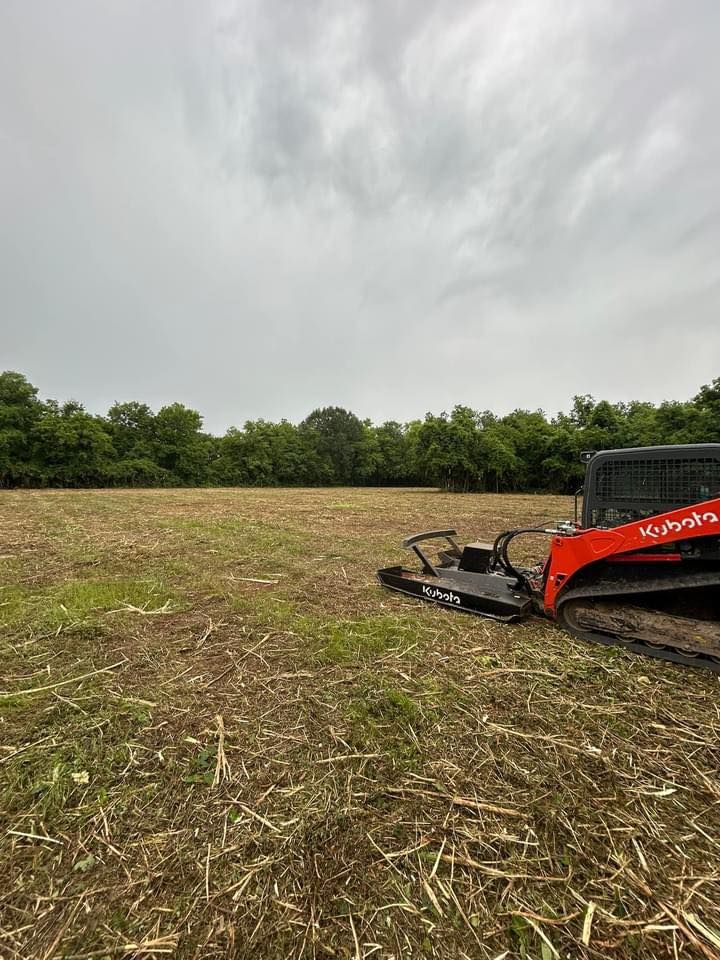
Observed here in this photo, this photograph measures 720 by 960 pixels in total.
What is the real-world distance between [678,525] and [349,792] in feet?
10.9

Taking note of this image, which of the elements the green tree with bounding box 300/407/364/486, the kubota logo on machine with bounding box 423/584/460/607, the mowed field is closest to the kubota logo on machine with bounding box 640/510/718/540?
the mowed field

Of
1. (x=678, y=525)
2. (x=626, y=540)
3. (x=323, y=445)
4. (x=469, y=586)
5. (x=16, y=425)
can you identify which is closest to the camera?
(x=678, y=525)

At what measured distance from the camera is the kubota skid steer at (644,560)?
3358 mm

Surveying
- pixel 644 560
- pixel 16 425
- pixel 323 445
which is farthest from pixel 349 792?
pixel 323 445

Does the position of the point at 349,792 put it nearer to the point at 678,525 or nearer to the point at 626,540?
the point at 626,540

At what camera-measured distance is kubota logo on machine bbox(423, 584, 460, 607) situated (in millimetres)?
4719

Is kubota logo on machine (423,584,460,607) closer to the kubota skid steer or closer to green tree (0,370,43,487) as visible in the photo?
the kubota skid steer

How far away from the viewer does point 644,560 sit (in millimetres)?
3662

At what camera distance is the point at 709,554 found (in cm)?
333

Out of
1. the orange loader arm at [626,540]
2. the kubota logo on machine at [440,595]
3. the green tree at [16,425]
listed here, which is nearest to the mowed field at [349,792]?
the kubota logo on machine at [440,595]

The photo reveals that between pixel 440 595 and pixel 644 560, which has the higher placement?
pixel 644 560

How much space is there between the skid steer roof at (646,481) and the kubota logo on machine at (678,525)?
0.32 meters

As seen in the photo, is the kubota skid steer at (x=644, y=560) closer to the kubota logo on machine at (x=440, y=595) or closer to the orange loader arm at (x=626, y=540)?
the orange loader arm at (x=626, y=540)

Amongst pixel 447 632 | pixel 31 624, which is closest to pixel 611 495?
pixel 447 632
